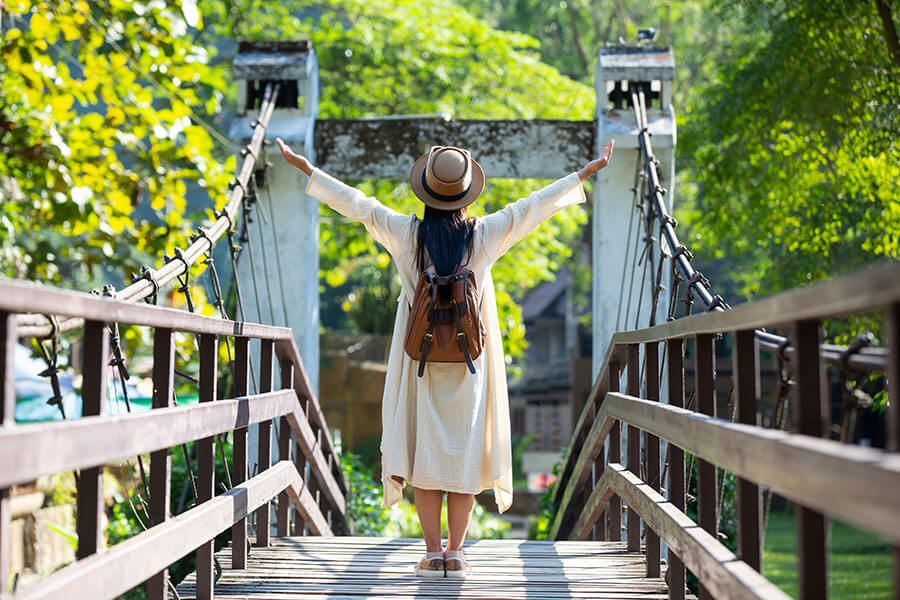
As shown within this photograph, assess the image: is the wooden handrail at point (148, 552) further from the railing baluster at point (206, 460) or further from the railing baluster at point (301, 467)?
the railing baluster at point (301, 467)

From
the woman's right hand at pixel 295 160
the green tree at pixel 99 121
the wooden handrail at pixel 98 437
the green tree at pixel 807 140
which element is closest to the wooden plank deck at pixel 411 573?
the wooden handrail at pixel 98 437

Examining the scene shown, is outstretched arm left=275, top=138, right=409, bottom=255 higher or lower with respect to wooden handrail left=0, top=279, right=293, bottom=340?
higher

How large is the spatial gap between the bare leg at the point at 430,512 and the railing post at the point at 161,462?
1.14 metres

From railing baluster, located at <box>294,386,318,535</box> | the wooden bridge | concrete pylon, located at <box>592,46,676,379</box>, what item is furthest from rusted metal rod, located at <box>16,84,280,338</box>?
concrete pylon, located at <box>592,46,676,379</box>

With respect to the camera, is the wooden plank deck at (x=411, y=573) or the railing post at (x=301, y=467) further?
the railing post at (x=301, y=467)

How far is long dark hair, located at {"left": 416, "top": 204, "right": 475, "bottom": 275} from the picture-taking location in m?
3.58

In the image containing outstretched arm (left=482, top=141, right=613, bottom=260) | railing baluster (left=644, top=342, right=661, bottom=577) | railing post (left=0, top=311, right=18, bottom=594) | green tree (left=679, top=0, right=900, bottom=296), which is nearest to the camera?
railing post (left=0, top=311, right=18, bottom=594)

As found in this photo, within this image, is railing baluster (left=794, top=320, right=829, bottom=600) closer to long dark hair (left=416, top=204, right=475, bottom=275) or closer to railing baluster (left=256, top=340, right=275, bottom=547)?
long dark hair (left=416, top=204, right=475, bottom=275)

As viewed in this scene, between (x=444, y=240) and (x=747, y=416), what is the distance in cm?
157

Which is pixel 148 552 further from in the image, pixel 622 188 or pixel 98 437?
pixel 622 188

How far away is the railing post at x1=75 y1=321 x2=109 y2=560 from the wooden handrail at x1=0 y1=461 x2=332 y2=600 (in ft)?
0.13

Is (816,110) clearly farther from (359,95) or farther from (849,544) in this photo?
(849,544)

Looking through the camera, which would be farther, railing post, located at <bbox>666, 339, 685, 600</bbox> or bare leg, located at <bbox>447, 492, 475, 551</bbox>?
bare leg, located at <bbox>447, 492, 475, 551</bbox>

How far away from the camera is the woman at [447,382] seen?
357 centimetres
